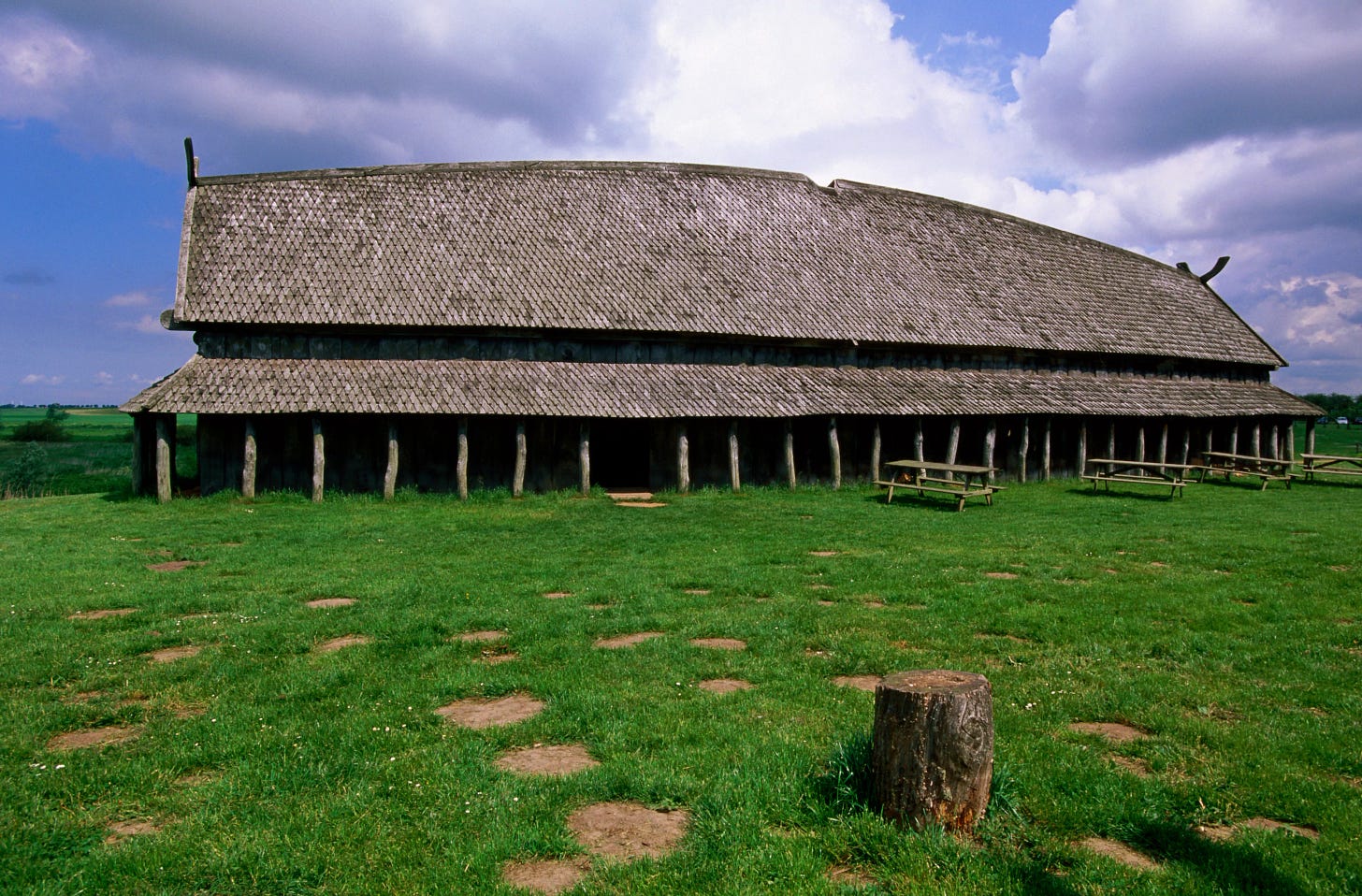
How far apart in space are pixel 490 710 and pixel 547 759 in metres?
0.98

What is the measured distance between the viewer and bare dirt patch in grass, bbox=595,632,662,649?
283 inches

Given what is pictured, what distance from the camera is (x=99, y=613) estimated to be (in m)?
8.38

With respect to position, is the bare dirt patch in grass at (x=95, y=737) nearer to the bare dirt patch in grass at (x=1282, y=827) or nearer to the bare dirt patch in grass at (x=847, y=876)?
the bare dirt patch in grass at (x=847, y=876)

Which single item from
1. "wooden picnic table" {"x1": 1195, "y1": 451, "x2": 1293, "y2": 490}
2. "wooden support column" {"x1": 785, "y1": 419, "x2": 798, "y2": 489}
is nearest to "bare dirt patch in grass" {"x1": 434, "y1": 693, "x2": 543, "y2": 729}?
"wooden support column" {"x1": 785, "y1": 419, "x2": 798, "y2": 489}

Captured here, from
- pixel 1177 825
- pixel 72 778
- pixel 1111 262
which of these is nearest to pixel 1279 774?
pixel 1177 825

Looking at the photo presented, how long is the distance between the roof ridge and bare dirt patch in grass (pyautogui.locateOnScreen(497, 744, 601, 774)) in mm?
21159

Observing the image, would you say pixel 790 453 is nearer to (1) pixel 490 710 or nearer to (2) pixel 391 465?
(2) pixel 391 465

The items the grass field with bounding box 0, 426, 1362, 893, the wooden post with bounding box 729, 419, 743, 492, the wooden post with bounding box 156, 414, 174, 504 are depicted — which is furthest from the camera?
the wooden post with bounding box 729, 419, 743, 492

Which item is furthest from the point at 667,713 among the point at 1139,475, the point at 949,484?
the point at 1139,475

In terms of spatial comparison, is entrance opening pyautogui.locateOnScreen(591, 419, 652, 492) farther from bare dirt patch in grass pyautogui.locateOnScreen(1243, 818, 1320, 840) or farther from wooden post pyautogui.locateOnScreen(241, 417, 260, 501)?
bare dirt patch in grass pyautogui.locateOnScreen(1243, 818, 1320, 840)

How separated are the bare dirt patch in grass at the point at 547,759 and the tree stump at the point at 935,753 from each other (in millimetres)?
1796

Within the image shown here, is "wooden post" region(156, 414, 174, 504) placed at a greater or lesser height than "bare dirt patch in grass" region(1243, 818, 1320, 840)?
greater

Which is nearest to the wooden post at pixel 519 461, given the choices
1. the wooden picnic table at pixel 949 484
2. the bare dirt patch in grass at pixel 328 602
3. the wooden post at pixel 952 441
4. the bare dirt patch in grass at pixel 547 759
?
the wooden picnic table at pixel 949 484

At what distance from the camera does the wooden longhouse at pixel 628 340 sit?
18469 millimetres
